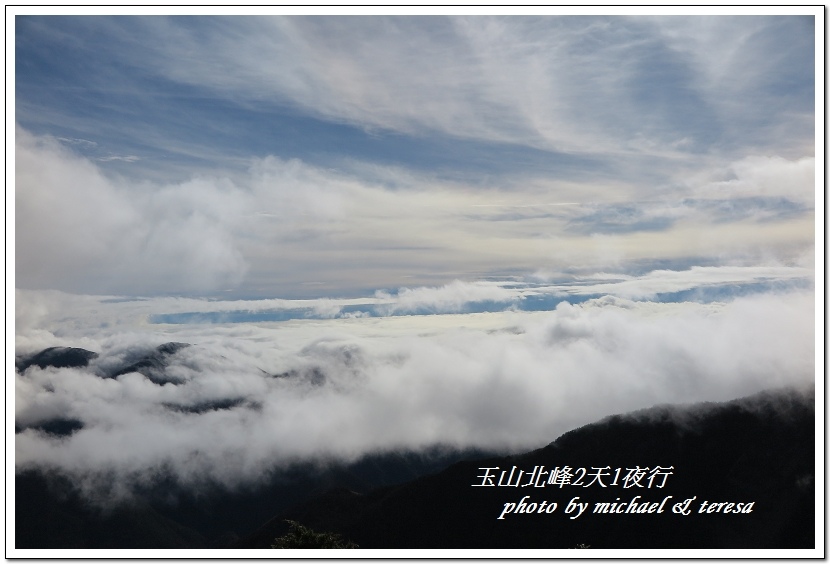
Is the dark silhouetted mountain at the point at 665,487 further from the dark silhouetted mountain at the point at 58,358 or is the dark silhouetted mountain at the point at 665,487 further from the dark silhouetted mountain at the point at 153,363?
the dark silhouetted mountain at the point at 58,358

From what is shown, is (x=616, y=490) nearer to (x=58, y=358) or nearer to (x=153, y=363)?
(x=58, y=358)

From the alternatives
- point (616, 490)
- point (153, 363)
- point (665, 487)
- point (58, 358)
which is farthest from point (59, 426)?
point (665, 487)

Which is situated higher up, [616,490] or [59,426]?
[59,426]

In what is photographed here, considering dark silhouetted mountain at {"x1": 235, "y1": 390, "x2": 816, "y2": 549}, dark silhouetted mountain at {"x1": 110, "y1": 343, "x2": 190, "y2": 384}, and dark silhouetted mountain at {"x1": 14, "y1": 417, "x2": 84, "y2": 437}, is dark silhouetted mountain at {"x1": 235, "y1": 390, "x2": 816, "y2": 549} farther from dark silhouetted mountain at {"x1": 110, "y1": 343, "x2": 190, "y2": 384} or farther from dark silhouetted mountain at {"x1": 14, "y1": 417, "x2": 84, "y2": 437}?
dark silhouetted mountain at {"x1": 14, "y1": 417, "x2": 84, "y2": 437}

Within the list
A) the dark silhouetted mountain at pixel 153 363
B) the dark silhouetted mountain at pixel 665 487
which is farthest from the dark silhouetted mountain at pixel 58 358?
the dark silhouetted mountain at pixel 665 487

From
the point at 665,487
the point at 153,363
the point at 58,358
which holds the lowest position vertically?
the point at 665,487

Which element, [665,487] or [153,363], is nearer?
[665,487]
